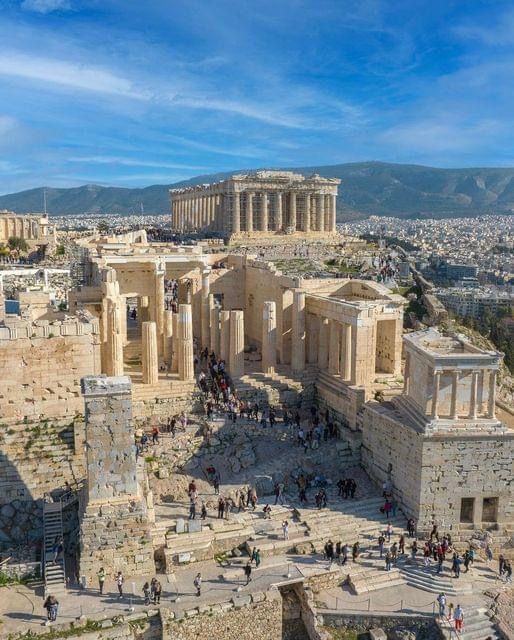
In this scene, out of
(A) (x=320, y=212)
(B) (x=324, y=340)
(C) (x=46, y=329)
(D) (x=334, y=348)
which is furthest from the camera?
(A) (x=320, y=212)

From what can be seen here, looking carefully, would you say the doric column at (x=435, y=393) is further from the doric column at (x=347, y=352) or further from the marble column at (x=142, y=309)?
the marble column at (x=142, y=309)

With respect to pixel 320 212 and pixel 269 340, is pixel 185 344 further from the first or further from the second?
pixel 320 212

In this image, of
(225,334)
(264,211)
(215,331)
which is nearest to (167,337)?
(215,331)

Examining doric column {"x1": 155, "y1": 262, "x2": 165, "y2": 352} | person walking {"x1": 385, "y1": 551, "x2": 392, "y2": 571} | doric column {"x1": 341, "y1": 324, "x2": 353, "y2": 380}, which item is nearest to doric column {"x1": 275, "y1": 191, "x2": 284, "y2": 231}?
doric column {"x1": 155, "y1": 262, "x2": 165, "y2": 352}

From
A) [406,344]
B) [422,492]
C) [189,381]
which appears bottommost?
[422,492]

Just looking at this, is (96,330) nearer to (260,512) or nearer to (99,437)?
(99,437)

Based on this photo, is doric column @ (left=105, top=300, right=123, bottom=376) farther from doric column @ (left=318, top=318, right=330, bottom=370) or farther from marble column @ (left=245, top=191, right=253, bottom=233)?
marble column @ (left=245, top=191, right=253, bottom=233)

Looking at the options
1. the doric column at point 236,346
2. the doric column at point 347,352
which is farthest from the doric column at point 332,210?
the doric column at point 347,352

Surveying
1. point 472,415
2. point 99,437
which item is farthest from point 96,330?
point 472,415
